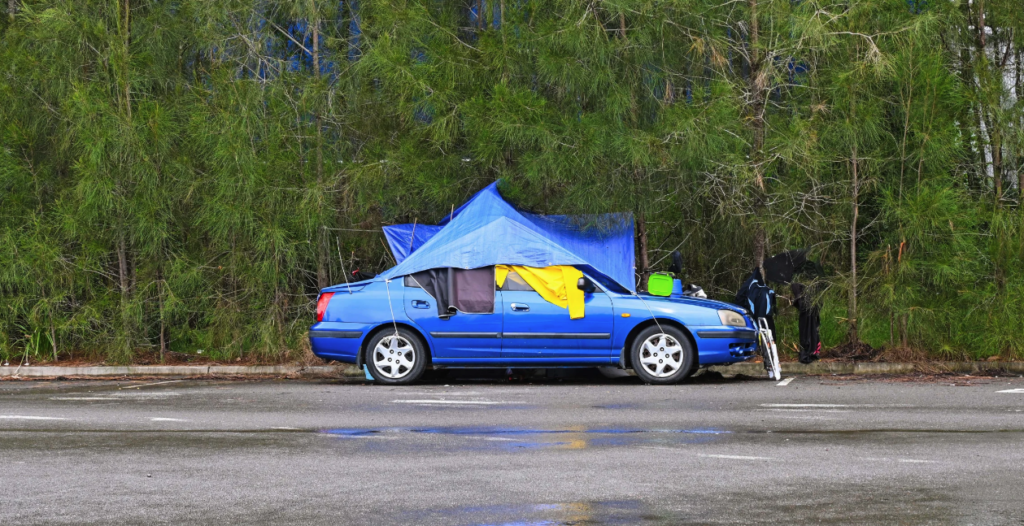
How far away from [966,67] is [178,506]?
45.5 feet

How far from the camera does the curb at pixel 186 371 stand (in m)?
17.1

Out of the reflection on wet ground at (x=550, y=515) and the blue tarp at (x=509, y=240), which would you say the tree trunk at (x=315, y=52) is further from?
the reflection on wet ground at (x=550, y=515)

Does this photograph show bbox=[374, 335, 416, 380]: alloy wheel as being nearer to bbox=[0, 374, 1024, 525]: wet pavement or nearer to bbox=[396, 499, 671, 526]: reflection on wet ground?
bbox=[0, 374, 1024, 525]: wet pavement

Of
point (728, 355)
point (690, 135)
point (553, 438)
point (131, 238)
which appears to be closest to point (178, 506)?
point (553, 438)

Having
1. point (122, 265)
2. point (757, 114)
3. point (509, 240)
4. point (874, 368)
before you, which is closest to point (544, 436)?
point (509, 240)

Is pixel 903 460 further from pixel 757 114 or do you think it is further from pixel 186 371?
pixel 186 371

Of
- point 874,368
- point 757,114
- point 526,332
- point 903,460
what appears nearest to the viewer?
point 903,460

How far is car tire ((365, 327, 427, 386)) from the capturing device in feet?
49.0

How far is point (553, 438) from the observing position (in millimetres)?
9836

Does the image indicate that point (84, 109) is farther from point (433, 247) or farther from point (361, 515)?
point (361, 515)

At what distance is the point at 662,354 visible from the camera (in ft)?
47.6

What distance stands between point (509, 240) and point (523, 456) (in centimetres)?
659

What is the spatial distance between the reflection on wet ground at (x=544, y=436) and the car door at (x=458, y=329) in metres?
4.13

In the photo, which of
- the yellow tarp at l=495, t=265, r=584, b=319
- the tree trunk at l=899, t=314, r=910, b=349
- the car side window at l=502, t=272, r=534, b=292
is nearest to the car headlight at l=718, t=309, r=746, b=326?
the yellow tarp at l=495, t=265, r=584, b=319
